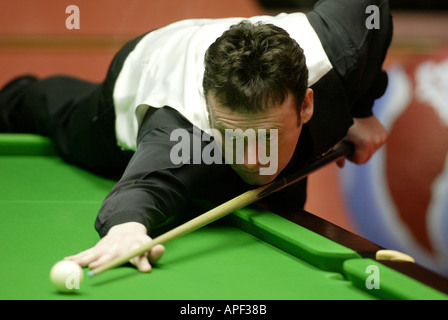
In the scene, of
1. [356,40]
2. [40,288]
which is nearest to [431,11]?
[356,40]

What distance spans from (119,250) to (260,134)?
0.55 meters

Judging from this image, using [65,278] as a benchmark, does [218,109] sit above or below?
above

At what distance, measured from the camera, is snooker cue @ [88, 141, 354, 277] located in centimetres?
169

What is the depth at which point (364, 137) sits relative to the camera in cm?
289

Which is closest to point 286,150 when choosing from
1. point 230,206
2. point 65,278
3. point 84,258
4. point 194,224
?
point 230,206

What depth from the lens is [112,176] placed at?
289 cm

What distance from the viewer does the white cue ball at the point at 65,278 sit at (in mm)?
1545

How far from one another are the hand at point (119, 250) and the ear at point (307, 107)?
67cm

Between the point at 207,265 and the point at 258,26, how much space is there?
31.2 inches

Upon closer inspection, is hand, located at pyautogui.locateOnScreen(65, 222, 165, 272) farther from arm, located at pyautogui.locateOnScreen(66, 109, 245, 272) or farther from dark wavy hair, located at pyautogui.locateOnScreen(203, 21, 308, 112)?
dark wavy hair, located at pyautogui.locateOnScreen(203, 21, 308, 112)

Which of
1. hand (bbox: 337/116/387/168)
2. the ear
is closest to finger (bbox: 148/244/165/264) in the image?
the ear

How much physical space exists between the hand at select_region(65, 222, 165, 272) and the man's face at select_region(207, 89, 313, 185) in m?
0.41

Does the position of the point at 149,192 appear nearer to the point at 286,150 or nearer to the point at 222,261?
the point at 222,261
